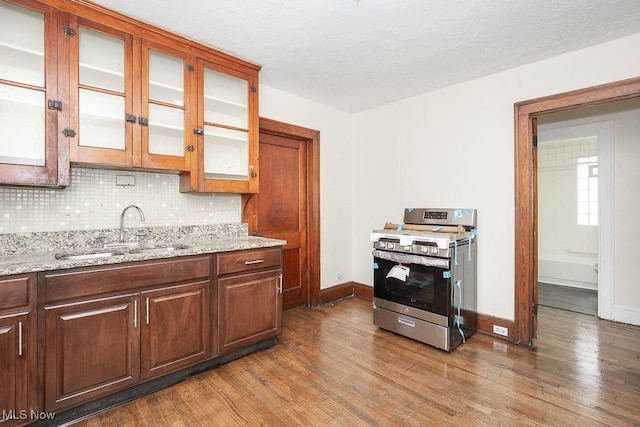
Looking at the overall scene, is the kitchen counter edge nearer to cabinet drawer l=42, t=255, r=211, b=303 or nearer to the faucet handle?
cabinet drawer l=42, t=255, r=211, b=303

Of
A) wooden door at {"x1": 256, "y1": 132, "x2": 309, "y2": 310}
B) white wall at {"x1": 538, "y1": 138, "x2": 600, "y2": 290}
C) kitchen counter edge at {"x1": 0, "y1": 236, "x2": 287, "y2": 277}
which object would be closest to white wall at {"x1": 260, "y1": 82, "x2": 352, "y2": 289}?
wooden door at {"x1": 256, "y1": 132, "x2": 309, "y2": 310}

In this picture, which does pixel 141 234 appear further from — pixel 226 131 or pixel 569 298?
pixel 569 298

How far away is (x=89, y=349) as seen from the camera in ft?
5.86

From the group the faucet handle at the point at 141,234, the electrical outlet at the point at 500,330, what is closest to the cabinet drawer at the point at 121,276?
the faucet handle at the point at 141,234

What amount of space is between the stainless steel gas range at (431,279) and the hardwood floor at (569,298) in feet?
Result: 5.67

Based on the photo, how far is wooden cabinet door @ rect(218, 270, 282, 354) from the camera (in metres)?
2.35

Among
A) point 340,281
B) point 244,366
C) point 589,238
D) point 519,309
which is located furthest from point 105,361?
point 589,238

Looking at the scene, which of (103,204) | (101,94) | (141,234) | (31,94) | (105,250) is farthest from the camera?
(141,234)

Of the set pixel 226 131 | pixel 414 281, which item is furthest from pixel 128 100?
pixel 414 281

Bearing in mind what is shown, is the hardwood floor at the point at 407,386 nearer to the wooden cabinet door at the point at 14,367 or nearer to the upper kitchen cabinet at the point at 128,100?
the wooden cabinet door at the point at 14,367

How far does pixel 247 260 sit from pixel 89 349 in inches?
42.9

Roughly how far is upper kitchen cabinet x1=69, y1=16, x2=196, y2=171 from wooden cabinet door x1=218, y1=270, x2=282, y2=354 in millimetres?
1008

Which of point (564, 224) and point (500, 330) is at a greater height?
point (564, 224)

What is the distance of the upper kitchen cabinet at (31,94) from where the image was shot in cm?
180
